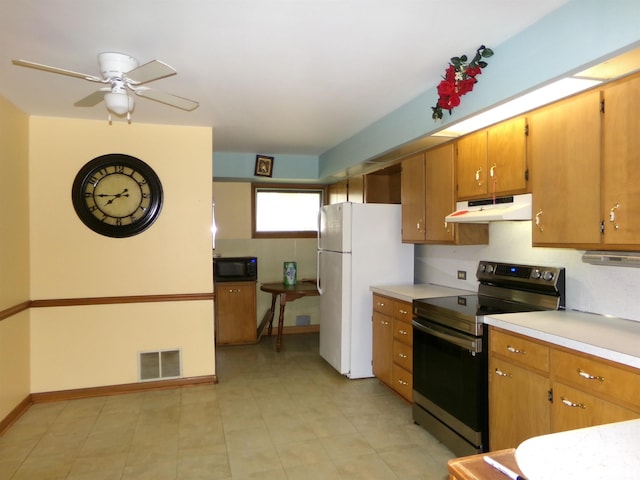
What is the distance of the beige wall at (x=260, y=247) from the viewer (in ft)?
18.6

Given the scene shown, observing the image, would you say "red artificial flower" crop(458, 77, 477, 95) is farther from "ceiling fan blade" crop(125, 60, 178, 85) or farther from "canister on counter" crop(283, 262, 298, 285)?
"canister on counter" crop(283, 262, 298, 285)

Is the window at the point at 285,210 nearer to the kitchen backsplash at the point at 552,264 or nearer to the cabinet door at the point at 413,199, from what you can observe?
the cabinet door at the point at 413,199

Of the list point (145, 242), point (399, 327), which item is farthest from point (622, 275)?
point (145, 242)

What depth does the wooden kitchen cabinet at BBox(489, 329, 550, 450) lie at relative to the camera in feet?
6.76

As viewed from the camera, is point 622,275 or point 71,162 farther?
point 71,162

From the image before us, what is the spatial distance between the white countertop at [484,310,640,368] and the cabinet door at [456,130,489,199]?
90cm

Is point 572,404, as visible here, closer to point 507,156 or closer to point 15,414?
point 507,156

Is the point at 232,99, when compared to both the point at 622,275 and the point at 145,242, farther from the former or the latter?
the point at 622,275

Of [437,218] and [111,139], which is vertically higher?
[111,139]

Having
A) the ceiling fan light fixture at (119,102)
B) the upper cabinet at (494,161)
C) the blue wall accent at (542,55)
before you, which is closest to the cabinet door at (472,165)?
the upper cabinet at (494,161)

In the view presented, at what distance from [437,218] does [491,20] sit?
164cm

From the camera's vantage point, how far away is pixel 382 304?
3742 millimetres

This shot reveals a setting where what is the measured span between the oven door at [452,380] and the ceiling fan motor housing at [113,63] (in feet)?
8.00

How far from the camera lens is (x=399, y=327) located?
3.45 m
